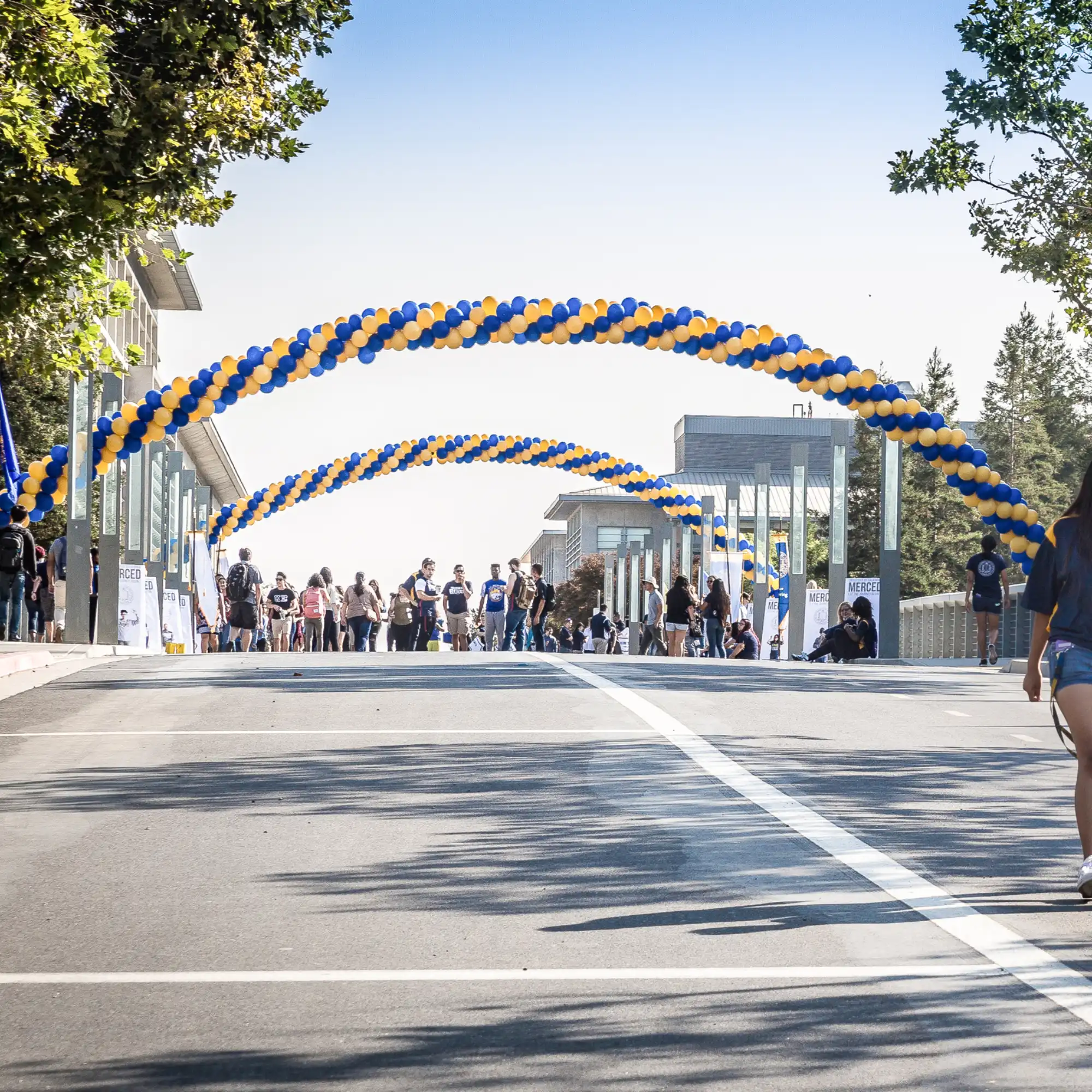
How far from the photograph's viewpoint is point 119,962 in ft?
18.5

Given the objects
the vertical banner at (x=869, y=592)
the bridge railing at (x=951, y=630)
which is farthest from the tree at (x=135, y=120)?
the bridge railing at (x=951, y=630)

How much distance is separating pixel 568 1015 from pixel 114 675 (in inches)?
504

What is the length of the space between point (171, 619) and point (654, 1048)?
26.9 meters

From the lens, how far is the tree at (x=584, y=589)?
118 meters

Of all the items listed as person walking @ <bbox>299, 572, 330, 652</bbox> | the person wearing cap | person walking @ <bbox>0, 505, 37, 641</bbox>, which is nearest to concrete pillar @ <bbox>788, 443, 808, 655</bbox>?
the person wearing cap

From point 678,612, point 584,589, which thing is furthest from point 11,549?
point 584,589

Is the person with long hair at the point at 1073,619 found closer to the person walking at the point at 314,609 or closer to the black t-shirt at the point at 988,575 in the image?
the black t-shirt at the point at 988,575

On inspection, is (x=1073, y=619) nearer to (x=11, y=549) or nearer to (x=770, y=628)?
(x=11, y=549)

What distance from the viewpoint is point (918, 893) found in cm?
669

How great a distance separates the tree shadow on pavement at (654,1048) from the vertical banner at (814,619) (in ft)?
83.8

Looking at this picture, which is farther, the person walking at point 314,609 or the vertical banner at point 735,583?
the vertical banner at point 735,583

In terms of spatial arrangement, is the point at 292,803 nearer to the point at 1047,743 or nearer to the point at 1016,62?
the point at 1047,743

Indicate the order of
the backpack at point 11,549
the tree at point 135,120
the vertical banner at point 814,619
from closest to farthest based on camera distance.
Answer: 1. the tree at point 135,120
2. the backpack at point 11,549
3. the vertical banner at point 814,619

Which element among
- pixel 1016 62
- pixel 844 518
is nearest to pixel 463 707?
pixel 1016 62
